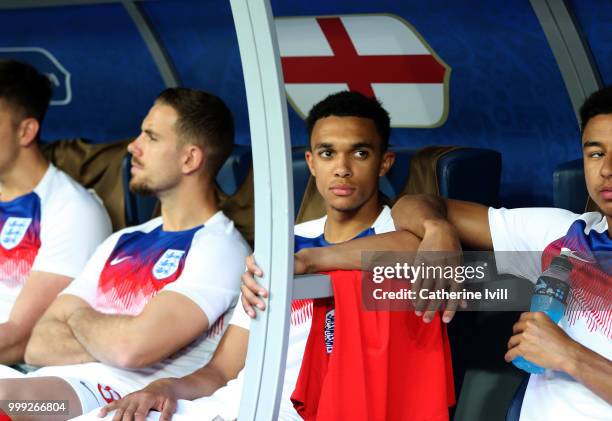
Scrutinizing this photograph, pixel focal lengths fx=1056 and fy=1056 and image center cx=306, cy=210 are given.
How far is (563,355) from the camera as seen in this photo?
241cm

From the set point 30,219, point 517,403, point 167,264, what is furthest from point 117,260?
point 517,403

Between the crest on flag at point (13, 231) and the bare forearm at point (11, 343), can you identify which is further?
the crest on flag at point (13, 231)

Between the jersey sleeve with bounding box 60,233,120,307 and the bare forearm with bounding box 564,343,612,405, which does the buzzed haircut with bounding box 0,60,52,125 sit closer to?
the jersey sleeve with bounding box 60,233,120,307

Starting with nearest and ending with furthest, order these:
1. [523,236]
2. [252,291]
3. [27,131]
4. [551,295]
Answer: [252,291] < [551,295] < [523,236] < [27,131]

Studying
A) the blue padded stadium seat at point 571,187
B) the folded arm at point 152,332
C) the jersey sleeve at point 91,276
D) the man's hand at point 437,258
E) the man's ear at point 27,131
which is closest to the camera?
the man's hand at point 437,258

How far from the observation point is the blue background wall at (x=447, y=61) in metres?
3.43

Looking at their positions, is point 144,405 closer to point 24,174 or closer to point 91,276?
point 91,276

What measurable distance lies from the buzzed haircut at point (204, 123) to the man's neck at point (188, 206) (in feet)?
0.29

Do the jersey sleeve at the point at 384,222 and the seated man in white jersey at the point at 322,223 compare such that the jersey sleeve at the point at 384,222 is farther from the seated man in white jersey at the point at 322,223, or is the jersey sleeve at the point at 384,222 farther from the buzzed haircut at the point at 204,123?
the buzzed haircut at the point at 204,123

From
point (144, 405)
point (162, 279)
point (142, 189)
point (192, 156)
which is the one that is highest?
point (192, 156)

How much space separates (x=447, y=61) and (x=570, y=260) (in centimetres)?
124

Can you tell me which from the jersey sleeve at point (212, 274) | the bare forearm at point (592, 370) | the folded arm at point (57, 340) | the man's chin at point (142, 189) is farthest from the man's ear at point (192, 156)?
the bare forearm at point (592, 370)

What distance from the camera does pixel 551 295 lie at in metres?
2.49

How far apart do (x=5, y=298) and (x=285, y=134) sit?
1.98 meters
